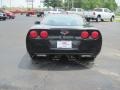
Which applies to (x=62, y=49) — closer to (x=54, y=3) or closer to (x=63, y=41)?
(x=63, y=41)

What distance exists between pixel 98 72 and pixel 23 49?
5.35 metres

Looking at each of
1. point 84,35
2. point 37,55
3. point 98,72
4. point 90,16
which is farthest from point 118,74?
point 90,16

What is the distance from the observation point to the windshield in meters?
11.4

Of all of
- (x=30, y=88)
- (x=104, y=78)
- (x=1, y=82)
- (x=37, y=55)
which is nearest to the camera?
(x=30, y=88)

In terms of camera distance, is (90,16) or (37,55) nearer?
(37,55)

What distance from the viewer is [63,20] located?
1163 cm

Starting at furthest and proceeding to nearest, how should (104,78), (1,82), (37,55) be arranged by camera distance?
(37,55) < (104,78) < (1,82)

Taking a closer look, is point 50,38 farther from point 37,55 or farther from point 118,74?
point 118,74

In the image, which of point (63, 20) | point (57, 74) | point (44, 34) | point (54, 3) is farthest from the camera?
point (54, 3)

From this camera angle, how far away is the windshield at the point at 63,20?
37.4ft

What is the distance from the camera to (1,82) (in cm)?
851

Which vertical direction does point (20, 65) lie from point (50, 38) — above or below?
below

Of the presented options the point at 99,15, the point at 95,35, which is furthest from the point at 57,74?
the point at 99,15

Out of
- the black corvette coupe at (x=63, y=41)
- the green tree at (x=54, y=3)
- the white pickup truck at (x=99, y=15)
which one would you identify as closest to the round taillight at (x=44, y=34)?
the black corvette coupe at (x=63, y=41)
